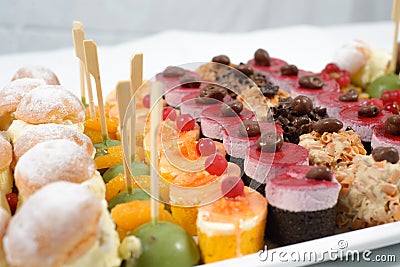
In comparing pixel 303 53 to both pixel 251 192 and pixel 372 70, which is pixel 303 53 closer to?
pixel 372 70

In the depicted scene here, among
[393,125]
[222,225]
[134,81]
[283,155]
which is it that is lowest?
[222,225]

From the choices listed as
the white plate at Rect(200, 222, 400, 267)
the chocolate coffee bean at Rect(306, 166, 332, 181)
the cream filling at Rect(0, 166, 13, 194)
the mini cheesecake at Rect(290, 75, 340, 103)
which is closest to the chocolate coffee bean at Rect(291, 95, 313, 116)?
the mini cheesecake at Rect(290, 75, 340, 103)

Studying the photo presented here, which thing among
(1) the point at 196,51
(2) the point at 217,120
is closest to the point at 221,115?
(2) the point at 217,120

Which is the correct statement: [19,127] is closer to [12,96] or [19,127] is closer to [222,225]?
[12,96]

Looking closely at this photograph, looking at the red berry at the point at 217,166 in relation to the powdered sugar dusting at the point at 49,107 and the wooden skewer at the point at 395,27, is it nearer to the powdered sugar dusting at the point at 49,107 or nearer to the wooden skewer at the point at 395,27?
the powdered sugar dusting at the point at 49,107

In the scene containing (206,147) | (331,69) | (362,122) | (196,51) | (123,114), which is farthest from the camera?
(196,51)

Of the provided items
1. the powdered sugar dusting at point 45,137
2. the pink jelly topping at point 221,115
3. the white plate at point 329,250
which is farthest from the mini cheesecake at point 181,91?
the white plate at point 329,250
